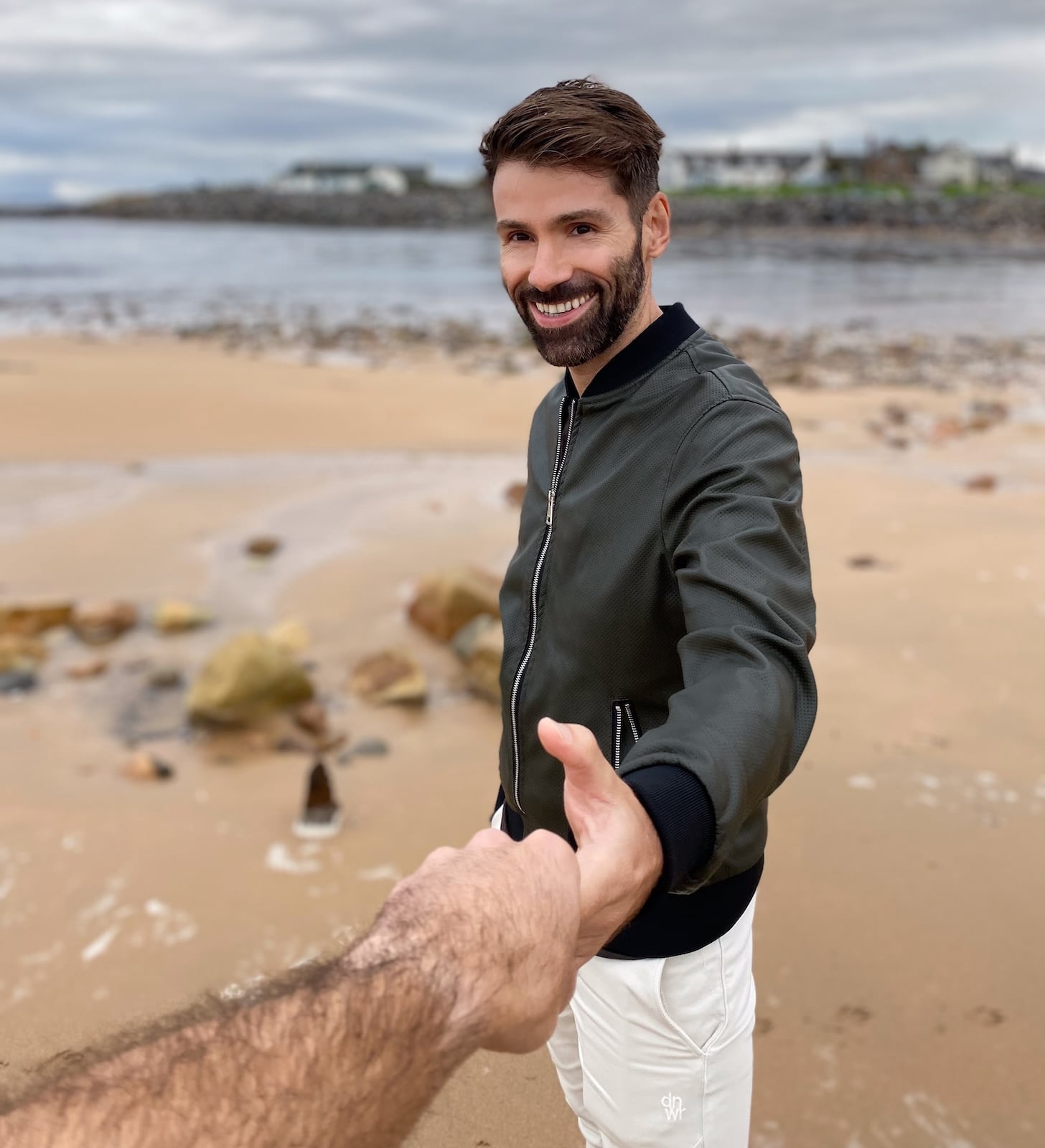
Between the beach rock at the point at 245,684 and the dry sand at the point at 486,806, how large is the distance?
0.77 ft

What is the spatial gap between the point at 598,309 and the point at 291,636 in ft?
13.9

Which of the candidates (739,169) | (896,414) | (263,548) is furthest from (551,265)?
(739,169)

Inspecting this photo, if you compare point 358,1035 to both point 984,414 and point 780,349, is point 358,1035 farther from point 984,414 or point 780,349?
point 780,349

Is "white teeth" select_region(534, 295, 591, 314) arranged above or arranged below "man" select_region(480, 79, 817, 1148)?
above

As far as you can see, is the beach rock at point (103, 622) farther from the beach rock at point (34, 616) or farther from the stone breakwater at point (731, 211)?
the stone breakwater at point (731, 211)

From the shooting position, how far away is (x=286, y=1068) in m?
1.12

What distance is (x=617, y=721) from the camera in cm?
211

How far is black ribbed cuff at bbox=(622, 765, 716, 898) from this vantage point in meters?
1.44

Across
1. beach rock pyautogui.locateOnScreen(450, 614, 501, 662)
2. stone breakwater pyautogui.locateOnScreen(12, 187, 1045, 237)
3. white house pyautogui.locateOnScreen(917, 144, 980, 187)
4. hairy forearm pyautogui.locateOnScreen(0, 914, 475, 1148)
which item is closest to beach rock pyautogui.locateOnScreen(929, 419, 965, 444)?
beach rock pyautogui.locateOnScreen(450, 614, 501, 662)

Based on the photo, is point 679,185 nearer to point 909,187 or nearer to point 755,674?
point 909,187

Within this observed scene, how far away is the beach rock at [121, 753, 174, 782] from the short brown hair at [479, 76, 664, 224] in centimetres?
337

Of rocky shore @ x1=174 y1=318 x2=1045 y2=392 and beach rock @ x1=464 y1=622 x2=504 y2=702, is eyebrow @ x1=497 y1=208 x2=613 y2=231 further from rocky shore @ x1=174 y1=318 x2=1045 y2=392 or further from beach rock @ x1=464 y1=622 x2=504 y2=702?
rocky shore @ x1=174 y1=318 x2=1045 y2=392

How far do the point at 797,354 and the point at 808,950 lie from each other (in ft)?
49.2

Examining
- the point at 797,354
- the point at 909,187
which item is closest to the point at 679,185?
the point at 909,187
